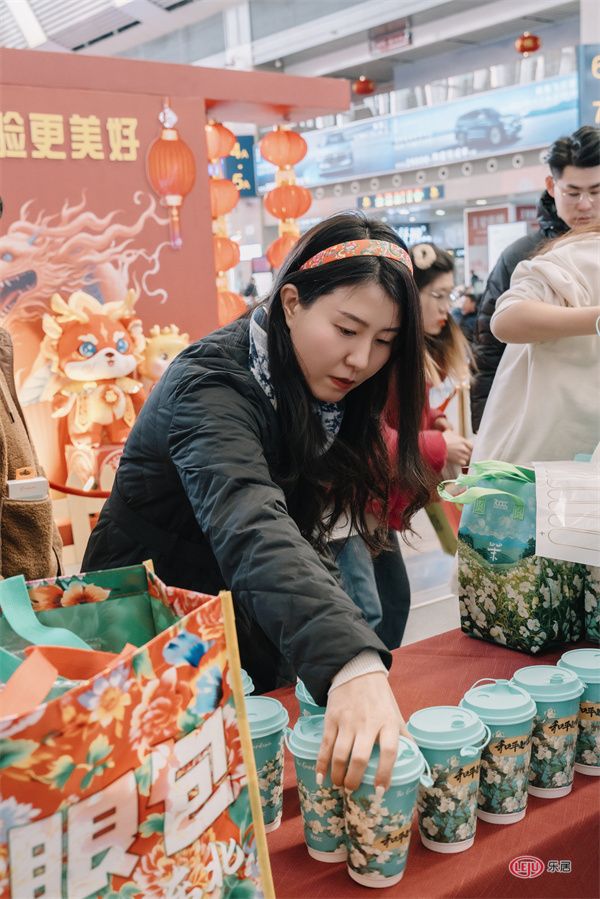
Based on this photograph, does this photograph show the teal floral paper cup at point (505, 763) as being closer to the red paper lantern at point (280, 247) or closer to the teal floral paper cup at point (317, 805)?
the teal floral paper cup at point (317, 805)

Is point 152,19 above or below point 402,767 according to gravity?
above

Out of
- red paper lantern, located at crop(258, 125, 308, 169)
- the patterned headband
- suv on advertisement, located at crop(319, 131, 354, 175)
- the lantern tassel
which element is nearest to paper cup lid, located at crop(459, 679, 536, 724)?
the patterned headband

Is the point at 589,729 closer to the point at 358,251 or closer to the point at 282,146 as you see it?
the point at 358,251

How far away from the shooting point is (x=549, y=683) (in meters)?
1.08

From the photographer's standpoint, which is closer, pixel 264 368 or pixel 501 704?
pixel 501 704

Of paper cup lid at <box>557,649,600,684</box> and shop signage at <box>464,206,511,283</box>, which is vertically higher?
shop signage at <box>464,206,511,283</box>

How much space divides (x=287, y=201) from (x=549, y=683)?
580 cm

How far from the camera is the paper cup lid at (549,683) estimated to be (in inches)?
41.6

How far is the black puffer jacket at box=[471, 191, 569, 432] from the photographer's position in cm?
272

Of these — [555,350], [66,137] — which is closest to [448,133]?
[66,137]

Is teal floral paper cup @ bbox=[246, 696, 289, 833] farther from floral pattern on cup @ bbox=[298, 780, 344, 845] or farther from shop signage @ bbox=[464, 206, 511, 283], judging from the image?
shop signage @ bbox=[464, 206, 511, 283]

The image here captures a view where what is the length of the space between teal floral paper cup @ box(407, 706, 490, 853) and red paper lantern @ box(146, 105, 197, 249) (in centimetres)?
450

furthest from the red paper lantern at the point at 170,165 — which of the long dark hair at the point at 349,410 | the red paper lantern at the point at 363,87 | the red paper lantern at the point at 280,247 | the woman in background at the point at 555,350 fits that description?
the red paper lantern at the point at 363,87

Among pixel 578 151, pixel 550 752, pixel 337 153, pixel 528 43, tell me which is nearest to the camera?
pixel 550 752
